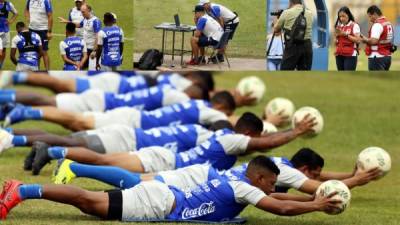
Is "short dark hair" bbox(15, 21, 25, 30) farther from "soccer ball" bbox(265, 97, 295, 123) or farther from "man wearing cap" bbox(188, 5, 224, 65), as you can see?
"soccer ball" bbox(265, 97, 295, 123)

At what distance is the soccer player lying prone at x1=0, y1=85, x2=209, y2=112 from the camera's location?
14102 mm

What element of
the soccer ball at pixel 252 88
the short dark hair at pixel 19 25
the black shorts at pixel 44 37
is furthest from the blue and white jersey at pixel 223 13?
the soccer ball at pixel 252 88

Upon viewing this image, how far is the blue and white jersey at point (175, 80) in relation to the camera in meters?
15.3

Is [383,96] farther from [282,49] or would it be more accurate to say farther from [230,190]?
[230,190]

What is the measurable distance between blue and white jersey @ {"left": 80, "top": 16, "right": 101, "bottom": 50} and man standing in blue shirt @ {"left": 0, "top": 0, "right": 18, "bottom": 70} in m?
0.77

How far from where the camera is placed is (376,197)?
36.7 ft

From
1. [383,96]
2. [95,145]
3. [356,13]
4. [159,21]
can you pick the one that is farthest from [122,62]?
[383,96]

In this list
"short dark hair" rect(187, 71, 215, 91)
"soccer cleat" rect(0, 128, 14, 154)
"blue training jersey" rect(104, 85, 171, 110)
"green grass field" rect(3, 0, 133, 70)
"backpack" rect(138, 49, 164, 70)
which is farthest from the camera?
"short dark hair" rect(187, 71, 215, 91)

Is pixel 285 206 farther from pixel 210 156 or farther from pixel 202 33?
pixel 202 33

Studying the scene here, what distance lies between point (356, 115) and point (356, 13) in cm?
301

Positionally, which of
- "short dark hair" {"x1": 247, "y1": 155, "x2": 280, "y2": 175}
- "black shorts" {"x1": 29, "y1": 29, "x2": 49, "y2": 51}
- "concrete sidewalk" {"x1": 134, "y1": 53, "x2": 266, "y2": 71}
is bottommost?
"short dark hair" {"x1": 247, "y1": 155, "x2": 280, "y2": 175}

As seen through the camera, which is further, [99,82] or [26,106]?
[99,82]

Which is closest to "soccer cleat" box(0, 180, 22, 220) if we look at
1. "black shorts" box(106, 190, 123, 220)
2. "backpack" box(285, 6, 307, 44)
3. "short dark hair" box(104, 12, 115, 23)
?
"black shorts" box(106, 190, 123, 220)

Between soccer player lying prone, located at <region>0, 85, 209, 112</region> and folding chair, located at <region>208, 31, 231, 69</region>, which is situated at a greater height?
folding chair, located at <region>208, 31, 231, 69</region>
